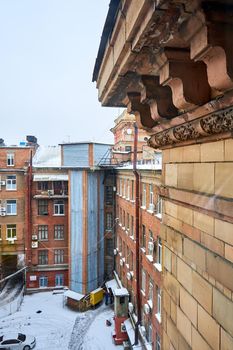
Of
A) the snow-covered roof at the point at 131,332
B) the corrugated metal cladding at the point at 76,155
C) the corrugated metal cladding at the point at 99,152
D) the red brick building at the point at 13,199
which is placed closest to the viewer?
the snow-covered roof at the point at 131,332

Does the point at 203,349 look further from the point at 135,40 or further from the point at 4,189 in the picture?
the point at 4,189

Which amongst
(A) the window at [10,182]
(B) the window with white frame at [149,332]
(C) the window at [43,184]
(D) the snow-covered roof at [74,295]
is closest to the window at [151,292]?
(B) the window with white frame at [149,332]

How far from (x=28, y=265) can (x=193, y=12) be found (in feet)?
86.5

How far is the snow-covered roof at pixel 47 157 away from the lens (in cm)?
2606

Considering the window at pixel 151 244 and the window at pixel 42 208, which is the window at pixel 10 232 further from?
the window at pixel 151 244

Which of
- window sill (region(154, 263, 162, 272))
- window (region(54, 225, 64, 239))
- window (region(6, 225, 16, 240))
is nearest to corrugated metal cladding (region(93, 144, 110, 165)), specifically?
window (region(54, 225, 64, 239))

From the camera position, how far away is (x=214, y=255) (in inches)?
78.0

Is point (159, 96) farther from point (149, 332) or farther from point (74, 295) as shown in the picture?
point (74, 295)

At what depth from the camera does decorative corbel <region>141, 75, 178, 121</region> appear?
246 centimetres

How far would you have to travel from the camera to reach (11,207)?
83.7ft

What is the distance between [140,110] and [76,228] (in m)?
21.7

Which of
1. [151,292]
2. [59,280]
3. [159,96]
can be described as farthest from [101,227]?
[159,96]

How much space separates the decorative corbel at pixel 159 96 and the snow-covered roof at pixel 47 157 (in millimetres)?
23288

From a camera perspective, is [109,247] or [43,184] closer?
[43,184]
